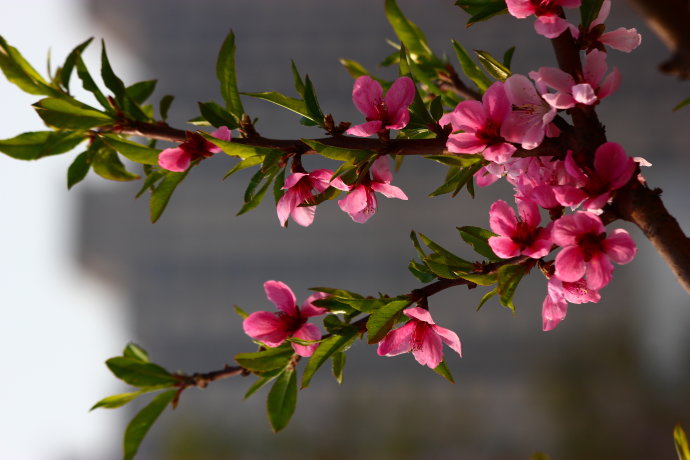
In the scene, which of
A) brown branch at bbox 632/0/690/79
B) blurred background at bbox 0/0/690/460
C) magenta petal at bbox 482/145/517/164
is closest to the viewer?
brown branch at bbox 632/0/690/79

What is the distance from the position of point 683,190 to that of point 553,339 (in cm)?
322

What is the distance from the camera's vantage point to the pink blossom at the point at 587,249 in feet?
1.06

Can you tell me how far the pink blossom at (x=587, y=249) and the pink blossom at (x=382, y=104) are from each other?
103mm

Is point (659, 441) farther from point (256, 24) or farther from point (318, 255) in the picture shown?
point (256, 24)

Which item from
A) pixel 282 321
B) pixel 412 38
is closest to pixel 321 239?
pixel 412 38

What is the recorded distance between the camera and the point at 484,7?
371 millimetres

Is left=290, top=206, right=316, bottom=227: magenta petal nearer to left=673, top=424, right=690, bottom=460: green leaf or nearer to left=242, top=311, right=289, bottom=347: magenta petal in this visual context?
left=242, top=311, right=289, bottom=347: magenta petal

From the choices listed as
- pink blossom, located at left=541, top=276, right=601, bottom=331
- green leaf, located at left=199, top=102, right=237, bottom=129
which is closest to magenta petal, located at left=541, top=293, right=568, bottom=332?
pink blossom, located at left=541, top=276, right=601, bottom=331

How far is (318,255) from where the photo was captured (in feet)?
32.6

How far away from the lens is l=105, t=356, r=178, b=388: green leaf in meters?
0.42

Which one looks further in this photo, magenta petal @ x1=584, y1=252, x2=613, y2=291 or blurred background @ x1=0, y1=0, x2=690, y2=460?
blurred background @ x1=0, y1=0, x2=690, y2=460

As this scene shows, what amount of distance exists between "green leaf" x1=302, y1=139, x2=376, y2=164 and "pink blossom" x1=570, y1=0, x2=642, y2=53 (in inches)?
6.0

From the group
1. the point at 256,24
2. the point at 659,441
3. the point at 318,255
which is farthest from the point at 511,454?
the point at 256,24

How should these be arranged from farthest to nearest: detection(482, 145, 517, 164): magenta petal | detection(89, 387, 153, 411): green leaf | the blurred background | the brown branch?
the blurred background, detection(89, 387, 153, 411): green leaf, detection(482, 145, 517, 164): magenta petal, the brown branch
